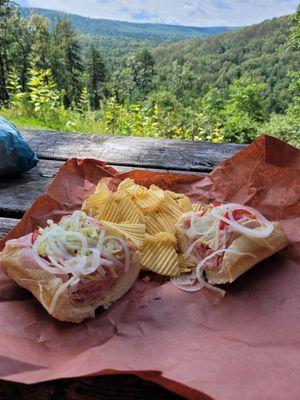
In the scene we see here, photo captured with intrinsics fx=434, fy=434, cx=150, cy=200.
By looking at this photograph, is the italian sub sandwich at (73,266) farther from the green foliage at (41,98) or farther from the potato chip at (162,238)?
the green foliage at (41,98)

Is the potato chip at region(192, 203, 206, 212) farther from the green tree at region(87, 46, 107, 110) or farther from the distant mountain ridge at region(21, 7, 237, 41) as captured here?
the distant mountain ridge at region(21, 7, 237, 41)

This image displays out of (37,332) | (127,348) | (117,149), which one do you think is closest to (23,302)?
(37,332)

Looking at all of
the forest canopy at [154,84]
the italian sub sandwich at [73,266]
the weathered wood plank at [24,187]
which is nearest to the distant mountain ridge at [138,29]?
the forest canopy at [154,84]

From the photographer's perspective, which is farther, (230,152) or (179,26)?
(179,26)

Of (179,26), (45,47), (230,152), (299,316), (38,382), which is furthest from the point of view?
(179,26)

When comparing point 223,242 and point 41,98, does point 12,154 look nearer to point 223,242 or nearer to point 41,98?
point 223,242

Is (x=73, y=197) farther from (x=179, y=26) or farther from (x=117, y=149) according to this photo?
(x=179, y=26)

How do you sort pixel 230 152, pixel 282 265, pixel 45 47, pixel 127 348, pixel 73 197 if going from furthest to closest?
pixel 45 47
pixel 230 152
pixel 73 197
pixel 282 265
pixel 127 348
